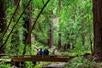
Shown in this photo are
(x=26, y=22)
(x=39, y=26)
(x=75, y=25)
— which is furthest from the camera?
(x=39, y=26)

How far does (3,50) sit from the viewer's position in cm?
1541

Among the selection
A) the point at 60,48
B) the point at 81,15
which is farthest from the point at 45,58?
the point at 60,48

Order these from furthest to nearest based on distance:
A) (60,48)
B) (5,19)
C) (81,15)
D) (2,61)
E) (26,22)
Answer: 1. (60,48)
2. (81,15)
3. (26,22)
4. (5,19)
5. (2,61)

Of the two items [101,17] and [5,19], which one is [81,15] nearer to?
[5,19]

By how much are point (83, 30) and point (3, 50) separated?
741 centimetres

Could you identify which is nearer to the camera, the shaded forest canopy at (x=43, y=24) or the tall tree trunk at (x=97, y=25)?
the tall tree trunk at (x=97, y=25)

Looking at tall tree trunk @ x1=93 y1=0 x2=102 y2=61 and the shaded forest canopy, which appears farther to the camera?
the shaded forest canopy

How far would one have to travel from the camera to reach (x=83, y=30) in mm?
20859

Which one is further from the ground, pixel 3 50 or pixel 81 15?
pixel 81 15

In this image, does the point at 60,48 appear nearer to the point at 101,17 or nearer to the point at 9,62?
the point at 9,62

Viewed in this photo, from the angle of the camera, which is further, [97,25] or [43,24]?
[43,24]

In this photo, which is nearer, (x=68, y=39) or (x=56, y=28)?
(x=68, y=39)

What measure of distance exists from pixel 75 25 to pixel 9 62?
9169 mm

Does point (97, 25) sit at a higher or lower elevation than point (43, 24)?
higher
